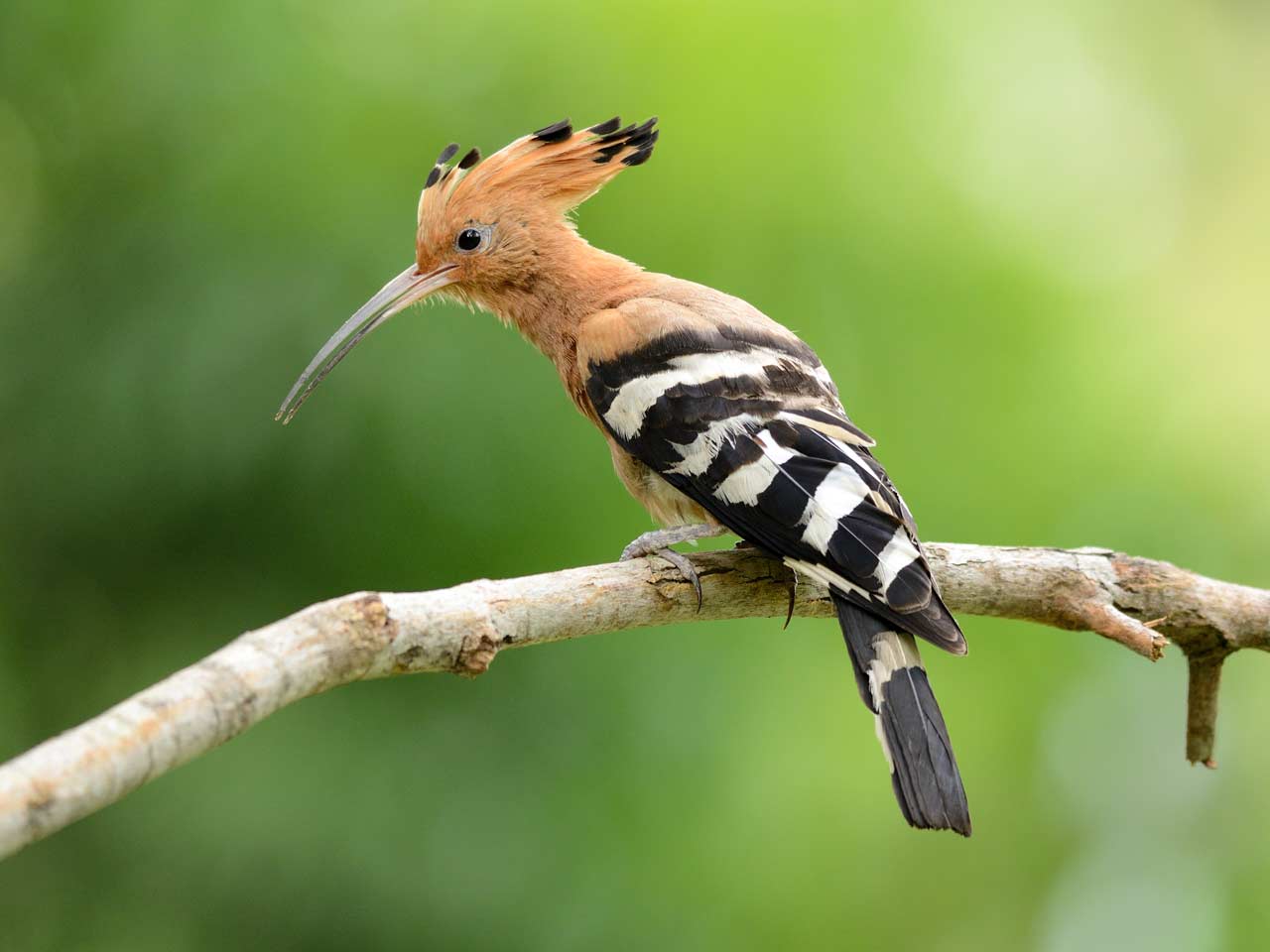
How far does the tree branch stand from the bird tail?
16cm

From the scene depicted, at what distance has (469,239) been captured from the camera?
2.06m

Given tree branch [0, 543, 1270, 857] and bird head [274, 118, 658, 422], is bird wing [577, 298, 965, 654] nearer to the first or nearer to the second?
tree branch [0, 543, 1270, 857]

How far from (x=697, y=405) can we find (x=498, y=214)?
1.71 feet

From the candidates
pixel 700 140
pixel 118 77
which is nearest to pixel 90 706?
pixel 118 77

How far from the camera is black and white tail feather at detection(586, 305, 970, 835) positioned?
151 cm

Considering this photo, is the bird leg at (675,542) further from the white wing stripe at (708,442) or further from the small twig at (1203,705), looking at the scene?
the small twig at (1203,705)

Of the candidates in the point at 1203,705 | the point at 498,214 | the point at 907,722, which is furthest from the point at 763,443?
the point at 1203,705

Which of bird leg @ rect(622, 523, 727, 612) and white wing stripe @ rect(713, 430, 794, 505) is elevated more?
white wing stripe @ rect(713, 430, 794, 505)

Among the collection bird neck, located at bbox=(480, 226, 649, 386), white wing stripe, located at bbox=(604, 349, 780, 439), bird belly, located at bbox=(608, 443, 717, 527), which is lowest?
bird belly, located at bbox=(608, 443, 717, 527)

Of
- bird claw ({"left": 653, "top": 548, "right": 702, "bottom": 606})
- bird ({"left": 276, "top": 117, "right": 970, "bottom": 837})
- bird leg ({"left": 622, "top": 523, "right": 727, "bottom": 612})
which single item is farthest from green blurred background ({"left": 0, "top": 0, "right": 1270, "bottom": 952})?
bird claw ({"left": 653, "top": 548, "right": 702, "bottom": 606})

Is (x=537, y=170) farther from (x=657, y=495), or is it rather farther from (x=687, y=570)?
(x=687, y=570)

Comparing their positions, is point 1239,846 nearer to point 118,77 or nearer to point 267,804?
point 267,804

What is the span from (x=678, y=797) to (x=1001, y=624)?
76 centimetres

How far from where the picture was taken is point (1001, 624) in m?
2.84
